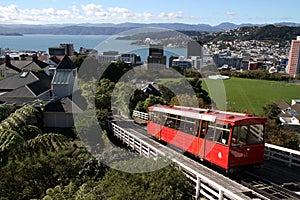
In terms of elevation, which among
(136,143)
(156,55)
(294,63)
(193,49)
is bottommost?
(294,63)

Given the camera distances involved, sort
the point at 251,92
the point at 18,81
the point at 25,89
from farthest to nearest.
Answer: the point at 251,92, the point at 18,81, the point at 25,89

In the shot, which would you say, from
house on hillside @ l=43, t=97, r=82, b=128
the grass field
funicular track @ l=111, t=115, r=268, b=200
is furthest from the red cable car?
the grass field

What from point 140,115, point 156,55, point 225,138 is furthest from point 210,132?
point 156,55

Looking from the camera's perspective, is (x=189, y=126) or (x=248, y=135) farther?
(x=189, y=126)

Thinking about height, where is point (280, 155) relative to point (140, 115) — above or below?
above

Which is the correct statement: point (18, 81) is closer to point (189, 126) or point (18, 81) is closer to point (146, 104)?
point (146, 104)

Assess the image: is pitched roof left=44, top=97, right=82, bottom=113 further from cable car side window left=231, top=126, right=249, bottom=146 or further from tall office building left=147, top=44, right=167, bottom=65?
tall office building left=147, top=44, right=167, bottom=65
